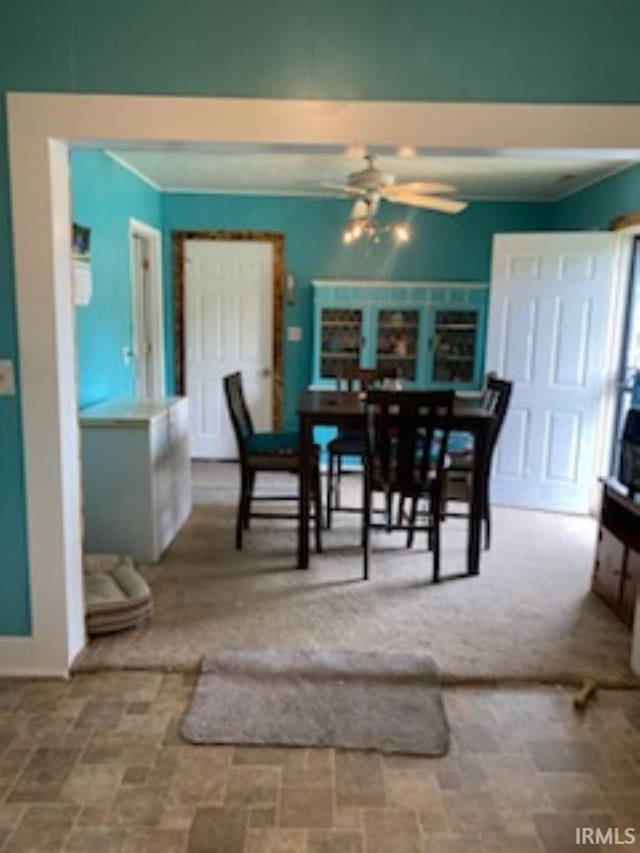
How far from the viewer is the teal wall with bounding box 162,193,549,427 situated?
18.7 ft

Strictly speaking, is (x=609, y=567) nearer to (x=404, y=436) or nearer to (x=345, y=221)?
(x=404, y=436)

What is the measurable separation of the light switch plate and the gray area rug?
1.26 meters

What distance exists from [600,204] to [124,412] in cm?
359

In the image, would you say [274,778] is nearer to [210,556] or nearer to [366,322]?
[210,556]

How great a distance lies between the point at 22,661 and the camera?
251cm

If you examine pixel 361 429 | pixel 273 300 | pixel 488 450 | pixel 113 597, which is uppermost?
pixel 273 300

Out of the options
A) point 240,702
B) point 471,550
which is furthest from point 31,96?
point 471,550

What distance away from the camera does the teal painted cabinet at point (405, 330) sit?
5.53 metres

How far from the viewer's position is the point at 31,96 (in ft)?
7.20

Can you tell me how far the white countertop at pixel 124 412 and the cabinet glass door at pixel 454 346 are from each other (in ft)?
7.91

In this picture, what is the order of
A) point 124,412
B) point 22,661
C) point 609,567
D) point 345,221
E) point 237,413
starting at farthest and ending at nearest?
1. point 345,221
2. point 237,413
3. point 124,412
4. point 609,567
5. point 22,661

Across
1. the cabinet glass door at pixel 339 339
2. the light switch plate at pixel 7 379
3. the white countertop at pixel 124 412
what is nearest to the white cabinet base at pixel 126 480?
the white countertop at pixel 124 412

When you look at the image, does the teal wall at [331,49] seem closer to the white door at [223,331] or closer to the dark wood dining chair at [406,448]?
the dark wood dining chair at [406,448]

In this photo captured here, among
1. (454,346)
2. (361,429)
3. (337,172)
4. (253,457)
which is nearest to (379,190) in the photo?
(361,429)
